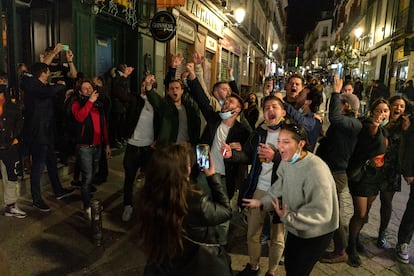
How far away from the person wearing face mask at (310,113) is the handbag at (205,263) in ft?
6.62

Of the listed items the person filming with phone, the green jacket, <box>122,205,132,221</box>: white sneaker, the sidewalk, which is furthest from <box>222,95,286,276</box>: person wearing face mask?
the person filming with phone

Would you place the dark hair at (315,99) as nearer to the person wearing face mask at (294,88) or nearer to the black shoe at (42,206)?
the person wearing face mask at (294,88)

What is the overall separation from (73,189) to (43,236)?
1.49m

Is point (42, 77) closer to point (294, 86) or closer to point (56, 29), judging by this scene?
point (56, 29)

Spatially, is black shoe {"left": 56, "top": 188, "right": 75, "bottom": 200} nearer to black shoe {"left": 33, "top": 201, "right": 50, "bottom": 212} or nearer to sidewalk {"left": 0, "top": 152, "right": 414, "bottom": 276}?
sidewalk {"left": 0, "top": 152, "right": 414, "bottom": 276}

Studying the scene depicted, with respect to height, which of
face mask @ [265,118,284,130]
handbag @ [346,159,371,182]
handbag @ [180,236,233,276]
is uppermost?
face mask @ [265,118,284,130]

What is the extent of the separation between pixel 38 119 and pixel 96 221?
175cm

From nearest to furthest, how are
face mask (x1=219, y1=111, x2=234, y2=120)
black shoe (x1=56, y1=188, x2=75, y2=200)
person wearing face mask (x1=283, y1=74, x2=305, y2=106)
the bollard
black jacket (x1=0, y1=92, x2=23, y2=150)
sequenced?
face mask (x1=219, y1=111, x2=234, y2=120)
the bollard
person wearing face mask (x1=283, y1=74, x2=305, y2=106)
black jacket (x1=0, y1=92, x2=23, y2=150)
black shoe (x1=56, y1=188, x2=75, y2=200)

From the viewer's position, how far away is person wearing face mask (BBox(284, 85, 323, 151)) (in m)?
3.72

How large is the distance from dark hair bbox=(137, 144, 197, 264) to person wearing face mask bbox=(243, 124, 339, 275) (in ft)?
2.94

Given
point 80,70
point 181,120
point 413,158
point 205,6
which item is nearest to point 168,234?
point 181,120

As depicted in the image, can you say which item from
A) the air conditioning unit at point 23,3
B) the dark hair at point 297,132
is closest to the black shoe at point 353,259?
the dark hair at point 297,132

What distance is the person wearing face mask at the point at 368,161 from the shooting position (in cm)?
388

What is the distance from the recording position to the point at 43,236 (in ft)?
14.0
